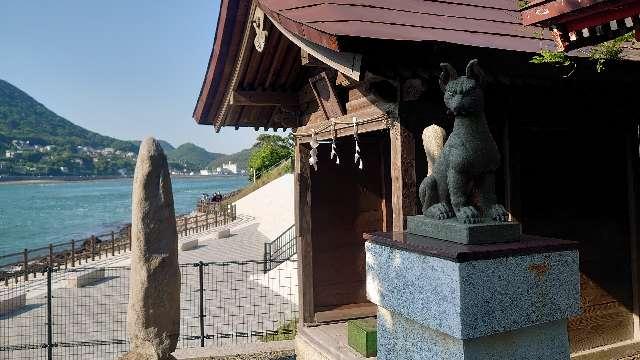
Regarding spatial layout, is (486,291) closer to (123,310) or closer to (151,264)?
(151,264)

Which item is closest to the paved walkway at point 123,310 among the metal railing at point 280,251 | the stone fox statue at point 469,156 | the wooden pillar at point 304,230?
the metal railing at point 280,251

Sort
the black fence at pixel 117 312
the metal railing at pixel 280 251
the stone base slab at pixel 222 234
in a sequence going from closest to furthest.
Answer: the black fence at pixel 117 312 < the metal railing at pixel 280 251 < the stone base slab at pixel 222 234

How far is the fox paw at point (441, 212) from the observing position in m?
3.56

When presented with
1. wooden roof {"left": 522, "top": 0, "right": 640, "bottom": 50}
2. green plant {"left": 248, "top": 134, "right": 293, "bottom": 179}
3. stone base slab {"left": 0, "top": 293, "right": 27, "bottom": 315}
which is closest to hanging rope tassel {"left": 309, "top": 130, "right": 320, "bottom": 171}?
wooden roof {"left": 522, "top": 0, "right": 640, "bottom": 50}

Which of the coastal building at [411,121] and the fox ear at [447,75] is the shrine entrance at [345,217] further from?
the fox ear at [447,75]

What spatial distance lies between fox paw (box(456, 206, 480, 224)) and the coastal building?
146 cm

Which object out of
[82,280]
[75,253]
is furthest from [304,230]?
[75,253]

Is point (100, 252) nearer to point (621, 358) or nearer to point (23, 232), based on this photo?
point (621, 358)

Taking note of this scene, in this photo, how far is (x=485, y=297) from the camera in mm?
3070

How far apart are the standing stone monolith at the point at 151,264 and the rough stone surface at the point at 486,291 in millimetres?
3904

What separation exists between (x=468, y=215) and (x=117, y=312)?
12.1m

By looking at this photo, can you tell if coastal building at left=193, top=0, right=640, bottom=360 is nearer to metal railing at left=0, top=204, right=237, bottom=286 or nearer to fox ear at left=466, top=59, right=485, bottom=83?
fox ear at left=466, top=59, right=485, bottom=83

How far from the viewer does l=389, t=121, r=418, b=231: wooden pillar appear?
486 cm

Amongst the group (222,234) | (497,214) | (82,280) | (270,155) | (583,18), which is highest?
(270,155)
